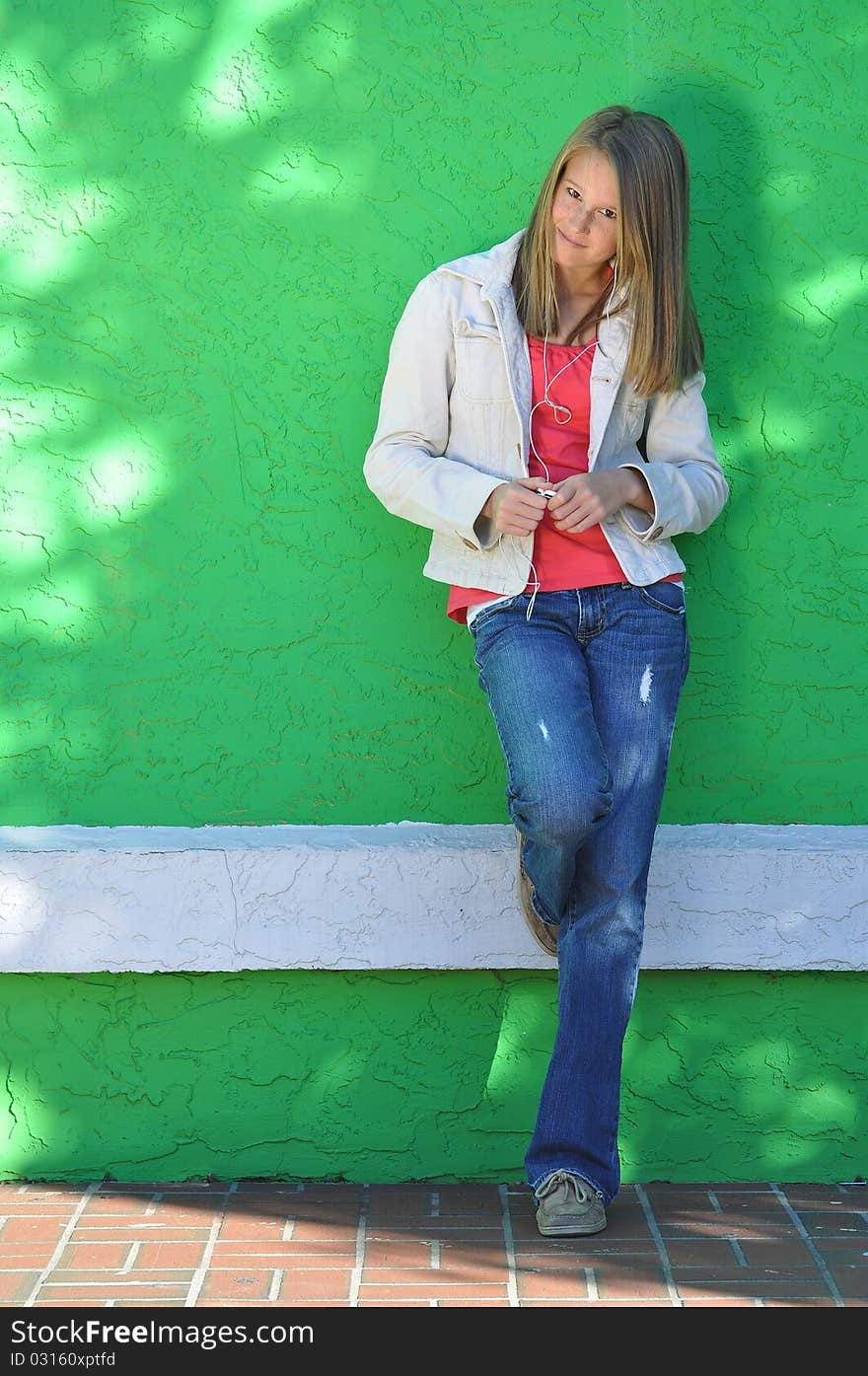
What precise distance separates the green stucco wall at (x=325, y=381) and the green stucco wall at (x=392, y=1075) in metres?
0.40

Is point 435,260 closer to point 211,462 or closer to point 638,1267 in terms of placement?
point 211,462

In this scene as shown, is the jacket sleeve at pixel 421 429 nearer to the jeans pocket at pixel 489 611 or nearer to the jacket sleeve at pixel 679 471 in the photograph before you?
the jeans pocket at pixel 489 611

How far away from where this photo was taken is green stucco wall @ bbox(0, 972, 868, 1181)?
11.4 feet

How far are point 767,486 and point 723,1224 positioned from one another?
1630 mm

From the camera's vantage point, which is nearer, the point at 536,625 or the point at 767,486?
the point at 536,625

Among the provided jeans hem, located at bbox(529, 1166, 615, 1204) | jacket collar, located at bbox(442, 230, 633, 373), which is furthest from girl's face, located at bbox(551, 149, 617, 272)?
jeans hem, located at bbox(529, 1166, 615, 1204)

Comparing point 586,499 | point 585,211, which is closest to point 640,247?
point 585,211

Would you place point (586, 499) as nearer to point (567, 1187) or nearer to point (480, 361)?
point (480, 361)

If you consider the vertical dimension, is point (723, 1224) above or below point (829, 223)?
below

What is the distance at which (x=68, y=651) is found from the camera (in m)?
3.49

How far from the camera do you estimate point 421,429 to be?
10.8 ft

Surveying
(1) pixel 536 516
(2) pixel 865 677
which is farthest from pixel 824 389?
(1) pixel 536 516

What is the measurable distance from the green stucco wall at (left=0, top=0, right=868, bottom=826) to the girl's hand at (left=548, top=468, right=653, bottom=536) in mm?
462

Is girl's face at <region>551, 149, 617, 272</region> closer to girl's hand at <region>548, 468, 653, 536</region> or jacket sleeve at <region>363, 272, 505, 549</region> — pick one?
jacket sleeve at <region>363, 272, 505, 549</region>
